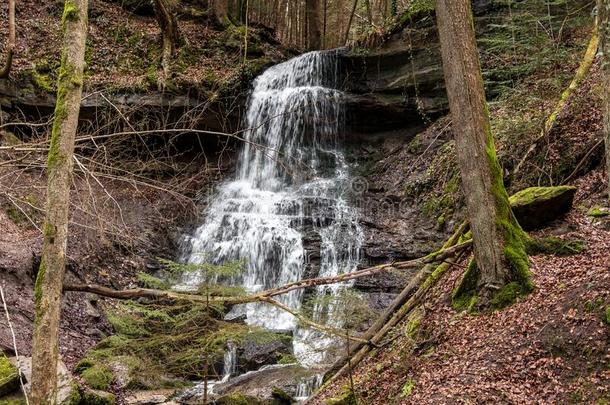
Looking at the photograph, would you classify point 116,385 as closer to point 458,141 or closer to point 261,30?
point 458,141

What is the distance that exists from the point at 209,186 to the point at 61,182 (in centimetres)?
1204

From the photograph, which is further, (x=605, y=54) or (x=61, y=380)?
(x=61, y=380)

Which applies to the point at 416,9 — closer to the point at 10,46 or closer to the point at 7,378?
the point at 10,46

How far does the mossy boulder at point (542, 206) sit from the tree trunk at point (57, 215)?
5670 millimetres

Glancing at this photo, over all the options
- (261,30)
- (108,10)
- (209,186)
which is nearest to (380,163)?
(209,186)

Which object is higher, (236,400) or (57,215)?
(57,215)

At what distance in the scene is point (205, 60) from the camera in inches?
725

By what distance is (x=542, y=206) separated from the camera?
7.14 meters

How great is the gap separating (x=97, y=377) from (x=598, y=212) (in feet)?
26.3

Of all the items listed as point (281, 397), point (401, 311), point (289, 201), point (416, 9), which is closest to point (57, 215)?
point (401, 311)

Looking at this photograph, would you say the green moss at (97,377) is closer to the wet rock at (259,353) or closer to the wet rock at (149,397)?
the wet rock at (149,397)

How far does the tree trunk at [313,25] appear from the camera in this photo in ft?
77.4

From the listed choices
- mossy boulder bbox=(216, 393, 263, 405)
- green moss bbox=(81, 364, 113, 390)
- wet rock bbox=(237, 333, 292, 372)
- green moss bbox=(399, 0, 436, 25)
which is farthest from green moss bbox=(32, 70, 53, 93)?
mossy boulder bbox=(216, 393, 263, 405)

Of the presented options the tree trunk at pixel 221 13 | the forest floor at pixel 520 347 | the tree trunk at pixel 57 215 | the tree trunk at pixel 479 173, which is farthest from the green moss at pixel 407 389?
the tree trunk at pixel 221 13
